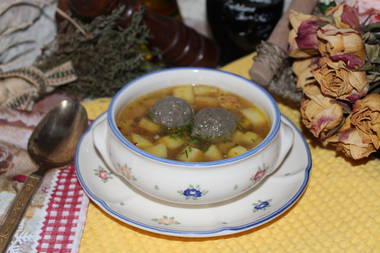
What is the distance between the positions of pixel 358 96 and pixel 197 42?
0.74 metres

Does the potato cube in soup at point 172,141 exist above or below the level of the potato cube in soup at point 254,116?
above

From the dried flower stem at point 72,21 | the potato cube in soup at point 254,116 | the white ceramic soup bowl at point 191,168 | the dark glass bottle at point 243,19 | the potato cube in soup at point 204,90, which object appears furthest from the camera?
the dark glass bottle at point 243,19

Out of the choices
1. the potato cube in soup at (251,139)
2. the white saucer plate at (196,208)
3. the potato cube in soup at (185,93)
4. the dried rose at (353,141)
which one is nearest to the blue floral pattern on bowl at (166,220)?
the white saucer plate at (196,208)

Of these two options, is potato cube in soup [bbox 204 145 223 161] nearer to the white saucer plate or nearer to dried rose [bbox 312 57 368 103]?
the white saucer plate

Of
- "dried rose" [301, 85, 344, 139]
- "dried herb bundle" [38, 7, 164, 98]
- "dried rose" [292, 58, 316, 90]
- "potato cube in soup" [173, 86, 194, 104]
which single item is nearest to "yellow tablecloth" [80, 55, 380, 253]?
"dried rose" [301, 85, 344, 139]

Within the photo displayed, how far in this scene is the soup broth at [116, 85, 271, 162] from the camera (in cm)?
105

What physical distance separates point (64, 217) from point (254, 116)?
491 millimetres

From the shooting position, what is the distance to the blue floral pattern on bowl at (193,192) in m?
0.96

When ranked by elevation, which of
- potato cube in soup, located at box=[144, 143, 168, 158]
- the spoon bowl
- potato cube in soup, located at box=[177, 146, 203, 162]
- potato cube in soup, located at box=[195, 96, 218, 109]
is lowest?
the spoon bowl

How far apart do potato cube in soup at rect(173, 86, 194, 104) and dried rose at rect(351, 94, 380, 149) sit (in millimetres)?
390

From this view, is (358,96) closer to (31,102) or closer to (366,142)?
(366,142)

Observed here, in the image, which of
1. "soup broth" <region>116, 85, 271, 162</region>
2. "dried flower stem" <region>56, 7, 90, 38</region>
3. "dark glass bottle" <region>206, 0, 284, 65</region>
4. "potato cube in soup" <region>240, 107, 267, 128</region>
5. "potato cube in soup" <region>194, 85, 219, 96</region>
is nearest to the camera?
"soup broth" <region>116, 85, 271, 162</region>

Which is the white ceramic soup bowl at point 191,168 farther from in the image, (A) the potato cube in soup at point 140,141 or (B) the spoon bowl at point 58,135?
(B) the spoon bowl at point 58,135

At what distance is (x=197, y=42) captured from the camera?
1729mm
